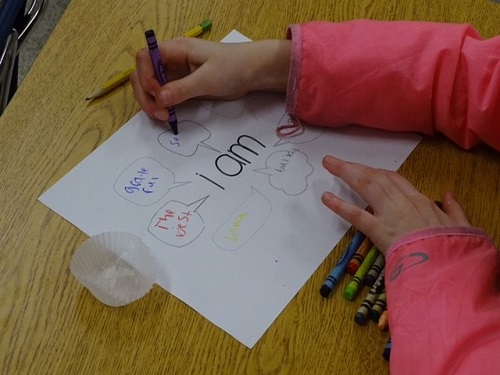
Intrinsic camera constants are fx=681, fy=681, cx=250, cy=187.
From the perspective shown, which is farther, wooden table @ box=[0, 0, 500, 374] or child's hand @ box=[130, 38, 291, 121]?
child's hand @ box=[130, 38, 291, 121]

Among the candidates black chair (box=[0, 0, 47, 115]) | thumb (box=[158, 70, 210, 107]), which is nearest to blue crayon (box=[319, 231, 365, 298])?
thumb (box=[158, 70, 210, 107])

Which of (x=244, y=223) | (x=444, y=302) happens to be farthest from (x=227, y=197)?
(x=444, y=302)

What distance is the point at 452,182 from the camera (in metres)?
0.71

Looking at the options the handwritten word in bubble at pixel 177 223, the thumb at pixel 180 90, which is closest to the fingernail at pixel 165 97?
the thumb at pixel 180 90

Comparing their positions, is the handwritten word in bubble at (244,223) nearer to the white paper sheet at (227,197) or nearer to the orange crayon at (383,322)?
the white paper sheet at (227,197)

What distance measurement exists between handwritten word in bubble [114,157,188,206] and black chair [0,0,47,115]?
0.18 metres

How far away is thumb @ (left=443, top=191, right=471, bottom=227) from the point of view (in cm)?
66

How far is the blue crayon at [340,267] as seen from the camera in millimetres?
633

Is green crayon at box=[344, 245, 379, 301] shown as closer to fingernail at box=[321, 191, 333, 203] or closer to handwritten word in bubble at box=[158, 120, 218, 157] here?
fingernail at box=[321, 191, 333, 203]

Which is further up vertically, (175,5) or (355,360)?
(175,5)

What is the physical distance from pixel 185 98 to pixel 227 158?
87mm

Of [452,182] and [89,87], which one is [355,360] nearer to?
[452,182]

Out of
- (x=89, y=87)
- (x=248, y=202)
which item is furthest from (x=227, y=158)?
(x=89, y=87)

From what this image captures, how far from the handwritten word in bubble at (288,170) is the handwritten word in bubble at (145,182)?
0.09 m
